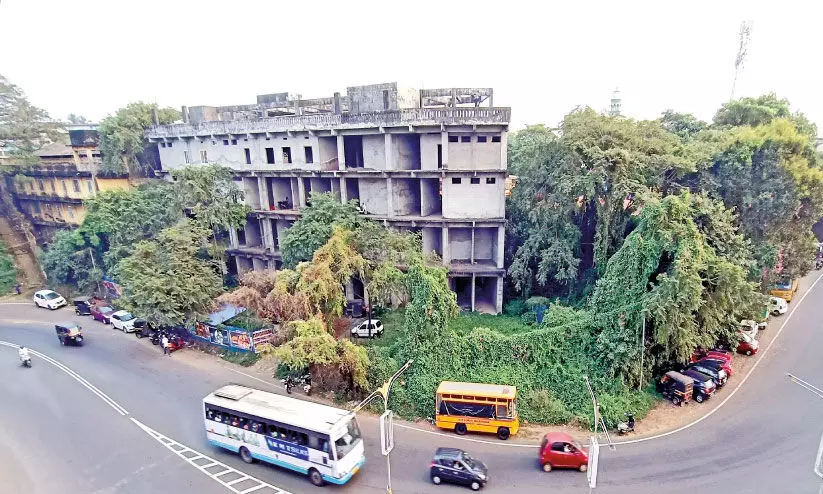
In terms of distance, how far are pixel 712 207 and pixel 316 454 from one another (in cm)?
2326

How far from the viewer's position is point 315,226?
2619cm

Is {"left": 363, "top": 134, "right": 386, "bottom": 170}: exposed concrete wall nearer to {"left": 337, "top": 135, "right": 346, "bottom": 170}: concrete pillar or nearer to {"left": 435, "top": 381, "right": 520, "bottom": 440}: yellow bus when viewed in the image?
{"left": 337, "top": 135, "right": 346, "bottom": 170}: concrete pillar

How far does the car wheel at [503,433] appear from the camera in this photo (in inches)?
690

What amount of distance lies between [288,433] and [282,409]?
98 cm

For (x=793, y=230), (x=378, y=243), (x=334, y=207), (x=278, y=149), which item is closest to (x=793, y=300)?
(x=793, y=230)

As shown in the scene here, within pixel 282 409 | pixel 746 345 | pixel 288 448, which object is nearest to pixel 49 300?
pixel 282 409

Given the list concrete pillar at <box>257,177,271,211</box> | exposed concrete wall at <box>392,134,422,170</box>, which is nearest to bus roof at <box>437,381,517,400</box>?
exposed concrete wall at <box>392,134,422,170</box>

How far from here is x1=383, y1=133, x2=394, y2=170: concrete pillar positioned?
1136 inches

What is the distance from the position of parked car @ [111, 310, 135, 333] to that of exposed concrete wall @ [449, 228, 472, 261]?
2352cm

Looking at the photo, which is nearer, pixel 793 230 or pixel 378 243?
pixel 378 243

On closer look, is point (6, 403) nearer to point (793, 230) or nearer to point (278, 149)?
point (278, 149)

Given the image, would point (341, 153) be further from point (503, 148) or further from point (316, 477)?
point (316, 477)

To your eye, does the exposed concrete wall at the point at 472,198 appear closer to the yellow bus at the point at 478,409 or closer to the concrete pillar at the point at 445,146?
the concrete pillar at the point at 445,146

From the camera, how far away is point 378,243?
24297 mm
